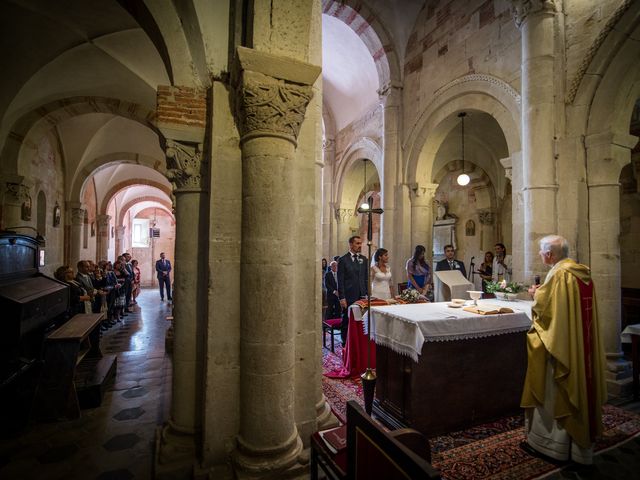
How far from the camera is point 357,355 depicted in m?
4.71

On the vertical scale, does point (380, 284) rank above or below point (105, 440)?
above

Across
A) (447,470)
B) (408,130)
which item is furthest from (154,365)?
(408,130)

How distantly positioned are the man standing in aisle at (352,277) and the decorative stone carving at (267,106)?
3304mm

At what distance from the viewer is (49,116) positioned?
25.4 feet

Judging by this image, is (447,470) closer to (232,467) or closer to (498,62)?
(232,467)

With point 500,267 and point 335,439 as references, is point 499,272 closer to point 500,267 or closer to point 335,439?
point 500,267

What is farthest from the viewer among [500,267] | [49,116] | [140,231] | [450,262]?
[140,231]

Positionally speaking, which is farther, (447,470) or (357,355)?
(357,355)

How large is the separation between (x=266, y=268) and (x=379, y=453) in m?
1.31

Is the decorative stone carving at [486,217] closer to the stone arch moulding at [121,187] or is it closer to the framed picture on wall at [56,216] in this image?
the stone arch moulding at [121,187]

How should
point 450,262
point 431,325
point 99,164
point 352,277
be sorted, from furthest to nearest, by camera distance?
1. point 99,164
2. point 450,262
3. point 352,277
4. point 431,325

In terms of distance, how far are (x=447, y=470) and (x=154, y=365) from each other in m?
4.53

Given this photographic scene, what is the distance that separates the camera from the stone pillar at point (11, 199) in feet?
23.2

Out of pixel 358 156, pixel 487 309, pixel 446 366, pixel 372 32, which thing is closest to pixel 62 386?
pixel 446 366
